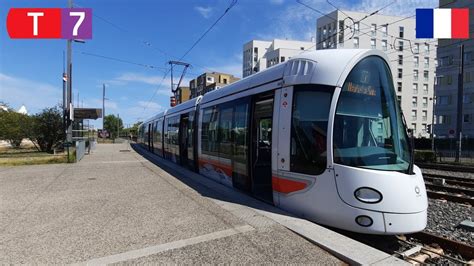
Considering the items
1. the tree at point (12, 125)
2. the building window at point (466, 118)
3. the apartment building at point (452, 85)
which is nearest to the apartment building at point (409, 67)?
the apartment building at point (452, 85)

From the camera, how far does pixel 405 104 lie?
72625mm

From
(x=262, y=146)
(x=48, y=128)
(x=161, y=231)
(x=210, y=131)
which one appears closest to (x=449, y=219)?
(x=262, y=146)

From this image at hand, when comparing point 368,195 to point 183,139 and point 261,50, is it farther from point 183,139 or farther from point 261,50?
point 261,50

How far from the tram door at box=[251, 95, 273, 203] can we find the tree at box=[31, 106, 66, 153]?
78.7ft

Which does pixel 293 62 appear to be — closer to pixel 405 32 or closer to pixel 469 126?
pixel 469 126

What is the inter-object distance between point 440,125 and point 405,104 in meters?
16.0

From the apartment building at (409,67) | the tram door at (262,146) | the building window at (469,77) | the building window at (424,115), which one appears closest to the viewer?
the tram door at (262,146)

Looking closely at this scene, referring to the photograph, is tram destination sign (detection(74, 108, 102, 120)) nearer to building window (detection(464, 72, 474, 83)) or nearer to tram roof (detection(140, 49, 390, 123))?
tram roof (detection(140, 49, 390, 123))

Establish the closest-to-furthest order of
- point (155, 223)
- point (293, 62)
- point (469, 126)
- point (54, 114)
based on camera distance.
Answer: point (155, 223)
point (293, 62)
point (54, 114)
point (469, 126)

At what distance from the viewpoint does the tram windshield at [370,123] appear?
552cm

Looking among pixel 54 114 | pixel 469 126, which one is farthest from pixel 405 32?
pixel 54 114

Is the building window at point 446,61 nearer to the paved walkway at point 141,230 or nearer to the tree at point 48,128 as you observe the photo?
the tree at point 48,128

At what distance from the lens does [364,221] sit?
526 centimetres

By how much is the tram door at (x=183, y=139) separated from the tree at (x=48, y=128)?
16505 mm
